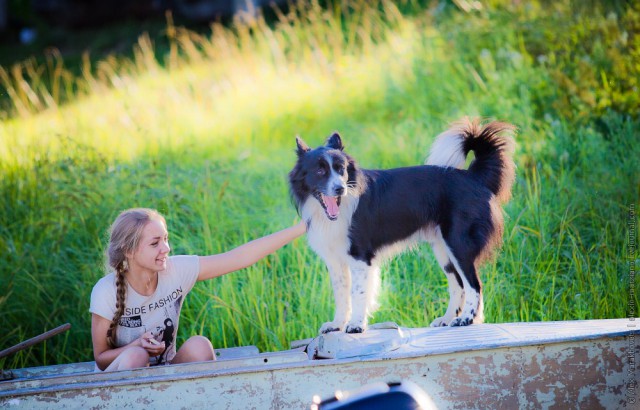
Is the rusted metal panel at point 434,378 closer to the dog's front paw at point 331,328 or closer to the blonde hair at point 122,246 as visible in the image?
the blonde hair at point 122,246

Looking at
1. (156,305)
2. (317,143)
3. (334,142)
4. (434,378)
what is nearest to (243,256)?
(156,305)

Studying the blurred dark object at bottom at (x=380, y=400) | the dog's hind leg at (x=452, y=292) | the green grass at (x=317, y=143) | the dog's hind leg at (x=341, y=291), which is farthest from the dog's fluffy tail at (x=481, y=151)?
the blurred dark object at bottom at (x=380, y=400)

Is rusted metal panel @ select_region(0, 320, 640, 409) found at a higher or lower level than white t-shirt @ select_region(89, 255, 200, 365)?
lower

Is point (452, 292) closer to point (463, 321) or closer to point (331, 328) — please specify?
point (463, 321)

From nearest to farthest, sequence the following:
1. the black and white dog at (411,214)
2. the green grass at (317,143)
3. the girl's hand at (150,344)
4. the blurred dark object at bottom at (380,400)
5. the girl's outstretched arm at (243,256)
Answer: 1. the blurred dark object at bottom at (380,400)
2. the girl's hand at (150,344)
3. the girl's outstretched arm at (243,256)
4. the black and white dog at (411,214)
5. the green grass at (317,143)

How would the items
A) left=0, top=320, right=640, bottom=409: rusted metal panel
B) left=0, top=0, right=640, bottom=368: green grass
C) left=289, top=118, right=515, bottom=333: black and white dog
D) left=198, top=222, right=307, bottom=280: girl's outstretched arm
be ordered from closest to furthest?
1. left=0, top=320, right=640, bottom=409: rusted metal panel
2. left=198, top=222, right=307, bottom=280: girl's outstretched arm
3. left=289, top=118, right=515, bottom=333: black and white dog
4. left=0, top=0, right=640, bottom=368: green grass

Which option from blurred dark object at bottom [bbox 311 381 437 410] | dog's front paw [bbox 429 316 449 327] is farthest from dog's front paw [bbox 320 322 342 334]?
blurred dark object at bottom [bbox 311 381 437 410]

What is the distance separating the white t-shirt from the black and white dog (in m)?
0.72

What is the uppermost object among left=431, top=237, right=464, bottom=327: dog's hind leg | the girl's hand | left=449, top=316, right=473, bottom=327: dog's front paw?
left=431, top=237, right=464, bottom=327: dog's hind leg

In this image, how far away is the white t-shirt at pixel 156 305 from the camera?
373 cm

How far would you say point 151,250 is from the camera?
3.72 m

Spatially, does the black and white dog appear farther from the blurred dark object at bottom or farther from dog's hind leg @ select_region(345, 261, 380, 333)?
the blurred dark object at bottom

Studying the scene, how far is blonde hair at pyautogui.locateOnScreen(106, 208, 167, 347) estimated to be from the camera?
3.71 meters

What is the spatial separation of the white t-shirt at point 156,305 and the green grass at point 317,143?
0.91 m
